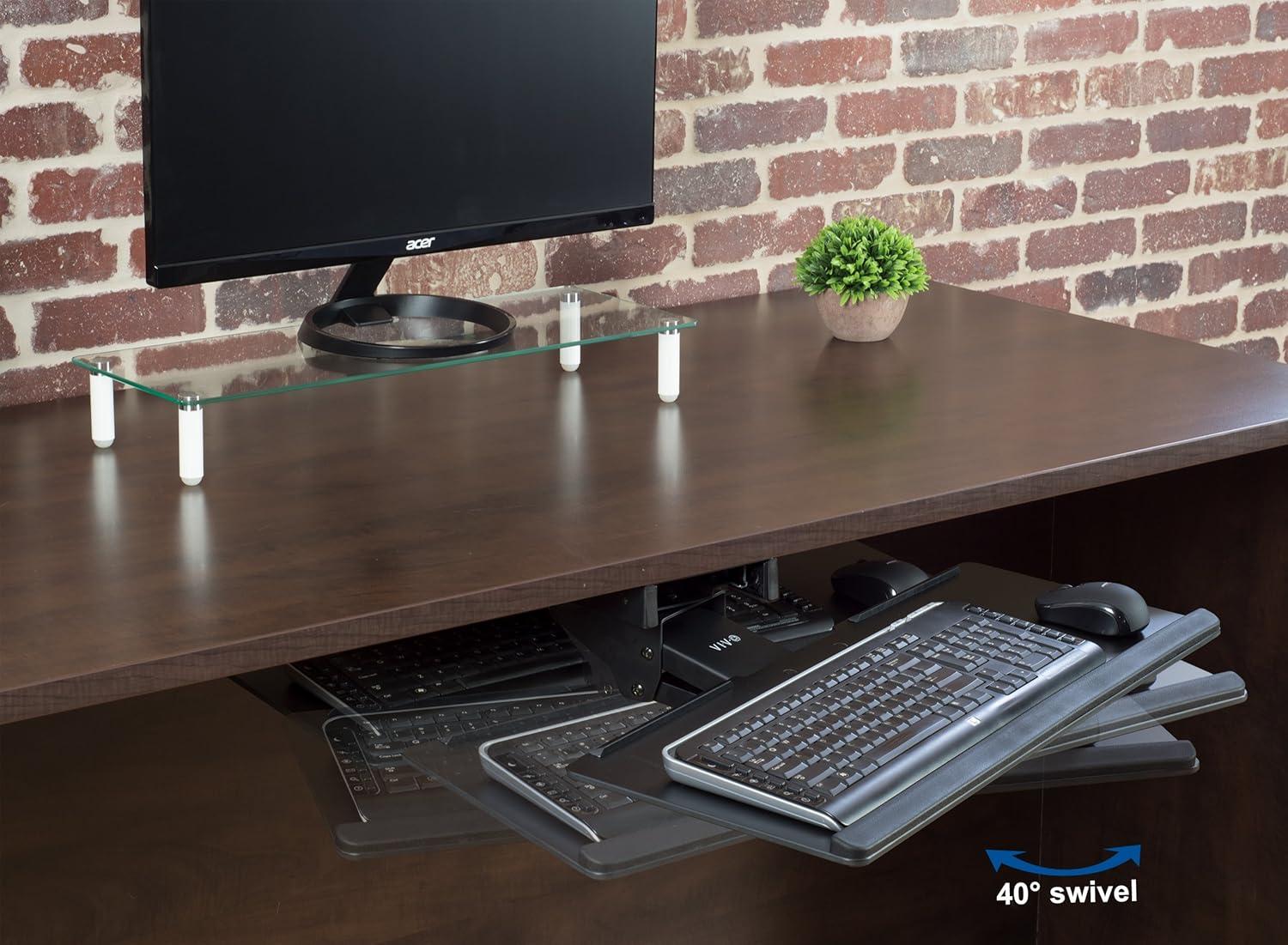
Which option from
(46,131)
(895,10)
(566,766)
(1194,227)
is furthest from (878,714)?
(1194,227)

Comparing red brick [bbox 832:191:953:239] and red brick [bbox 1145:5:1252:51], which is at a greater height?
red brick [bbox 1145:5:1252:51]

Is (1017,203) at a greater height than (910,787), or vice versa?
(1017,203)

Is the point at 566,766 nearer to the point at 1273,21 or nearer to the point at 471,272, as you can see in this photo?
the point at 471,272

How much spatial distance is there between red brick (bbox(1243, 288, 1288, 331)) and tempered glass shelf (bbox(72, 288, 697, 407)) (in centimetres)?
148

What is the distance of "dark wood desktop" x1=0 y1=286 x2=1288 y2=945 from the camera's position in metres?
1.26

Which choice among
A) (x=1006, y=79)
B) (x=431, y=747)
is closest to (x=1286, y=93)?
(x=1006, y=79)

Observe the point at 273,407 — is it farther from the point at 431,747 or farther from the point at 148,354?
the point at 431,747

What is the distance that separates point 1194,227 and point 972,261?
482mm

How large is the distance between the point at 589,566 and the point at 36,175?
2.66 feet

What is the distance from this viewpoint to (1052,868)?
88.1 inches

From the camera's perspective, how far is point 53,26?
165 cm

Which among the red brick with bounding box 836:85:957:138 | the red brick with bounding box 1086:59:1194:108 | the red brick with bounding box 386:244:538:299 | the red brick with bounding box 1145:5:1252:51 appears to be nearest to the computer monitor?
the red brick with bounding box 386:244:538:299

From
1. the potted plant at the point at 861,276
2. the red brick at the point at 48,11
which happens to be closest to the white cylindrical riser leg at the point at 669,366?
the potted plant at the point at 861,276

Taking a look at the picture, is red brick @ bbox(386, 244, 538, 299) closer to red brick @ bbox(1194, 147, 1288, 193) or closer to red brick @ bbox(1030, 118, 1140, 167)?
red brick @ bbox(1030, 118, 1140, 167)
